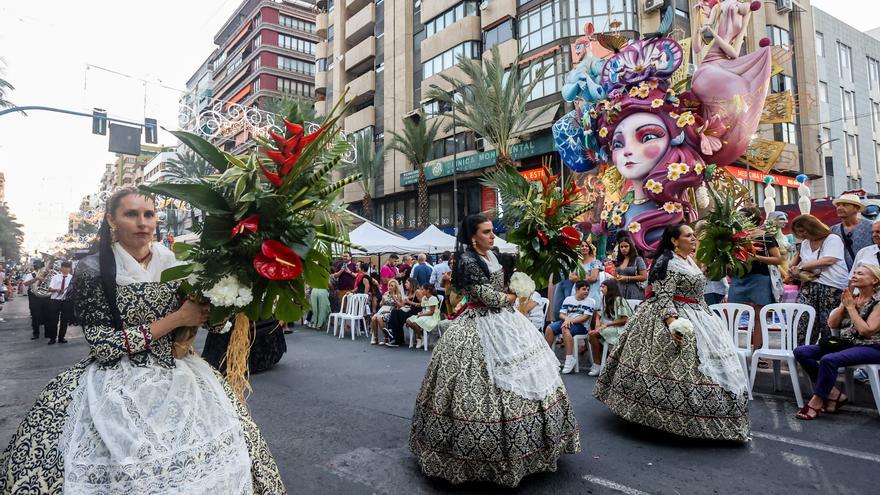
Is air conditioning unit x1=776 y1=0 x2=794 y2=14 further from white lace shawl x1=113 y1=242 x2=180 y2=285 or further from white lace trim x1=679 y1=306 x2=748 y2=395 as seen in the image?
white lace shawl x1=113 y1=242 x2=180 y2=285

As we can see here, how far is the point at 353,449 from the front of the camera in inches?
168

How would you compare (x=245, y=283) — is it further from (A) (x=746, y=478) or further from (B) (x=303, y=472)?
(A) (x=746, y=478)

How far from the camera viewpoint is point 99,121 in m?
17.1

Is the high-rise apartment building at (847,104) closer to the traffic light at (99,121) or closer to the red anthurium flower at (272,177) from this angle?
the red anthurium flower at (272,177)

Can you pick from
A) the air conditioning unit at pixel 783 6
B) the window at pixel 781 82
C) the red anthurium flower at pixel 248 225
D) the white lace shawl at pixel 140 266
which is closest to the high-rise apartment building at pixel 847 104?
the window at pixel 781 82

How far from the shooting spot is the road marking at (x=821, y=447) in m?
3.91

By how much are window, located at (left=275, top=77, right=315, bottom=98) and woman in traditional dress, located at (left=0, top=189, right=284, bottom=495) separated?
53075 mm

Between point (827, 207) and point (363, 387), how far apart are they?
12188 millimetres

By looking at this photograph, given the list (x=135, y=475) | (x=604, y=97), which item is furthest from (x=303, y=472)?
(x=604, y=97)

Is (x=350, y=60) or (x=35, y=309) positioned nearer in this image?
(x=35, y=309)

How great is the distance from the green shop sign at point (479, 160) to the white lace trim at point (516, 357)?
18942 millimetres

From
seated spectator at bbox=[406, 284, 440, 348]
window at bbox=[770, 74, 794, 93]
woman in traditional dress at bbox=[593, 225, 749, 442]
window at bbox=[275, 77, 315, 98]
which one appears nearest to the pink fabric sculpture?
seated spectator at bbox=[406, 284, 440, 348]

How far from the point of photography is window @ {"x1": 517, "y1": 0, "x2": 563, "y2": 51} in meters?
21.7

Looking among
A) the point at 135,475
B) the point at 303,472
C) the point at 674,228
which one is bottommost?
the point at 303,472
